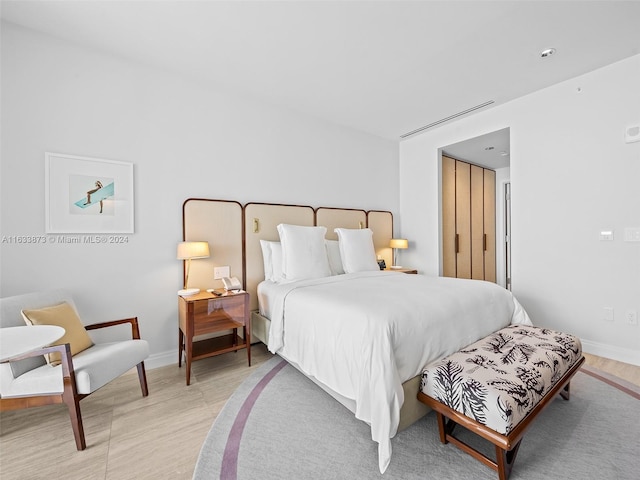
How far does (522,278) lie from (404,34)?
116 inches

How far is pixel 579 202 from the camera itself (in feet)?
Answer: 9.62

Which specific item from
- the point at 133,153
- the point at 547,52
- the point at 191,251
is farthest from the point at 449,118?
the point at 133,153

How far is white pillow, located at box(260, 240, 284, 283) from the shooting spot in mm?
3109

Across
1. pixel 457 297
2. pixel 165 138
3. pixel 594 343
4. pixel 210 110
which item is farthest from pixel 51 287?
pixel 594 343

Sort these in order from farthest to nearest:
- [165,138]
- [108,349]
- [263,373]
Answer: [165,138]
[263,373]
[108,349]

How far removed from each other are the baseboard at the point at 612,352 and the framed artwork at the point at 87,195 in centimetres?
468

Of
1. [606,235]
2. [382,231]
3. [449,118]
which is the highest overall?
[449,118]

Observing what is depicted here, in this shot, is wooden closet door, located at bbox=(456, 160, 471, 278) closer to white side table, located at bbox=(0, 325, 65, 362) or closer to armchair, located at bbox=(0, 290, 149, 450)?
armchair, located at bbox=(0, 290, 149, 450)

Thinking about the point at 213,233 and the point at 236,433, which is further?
the point at 213,233

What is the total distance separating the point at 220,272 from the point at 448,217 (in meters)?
3.64

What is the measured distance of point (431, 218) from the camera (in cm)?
442

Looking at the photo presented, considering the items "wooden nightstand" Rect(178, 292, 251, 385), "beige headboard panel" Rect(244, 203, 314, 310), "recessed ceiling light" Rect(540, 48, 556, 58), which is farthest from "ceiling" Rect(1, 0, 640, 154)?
"wooden nightstand" Rect(178, 292, 251, 385)

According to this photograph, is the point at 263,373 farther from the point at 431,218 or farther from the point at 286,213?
the point at 431,218

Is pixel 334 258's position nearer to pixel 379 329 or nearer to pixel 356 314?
pixel 356 314
